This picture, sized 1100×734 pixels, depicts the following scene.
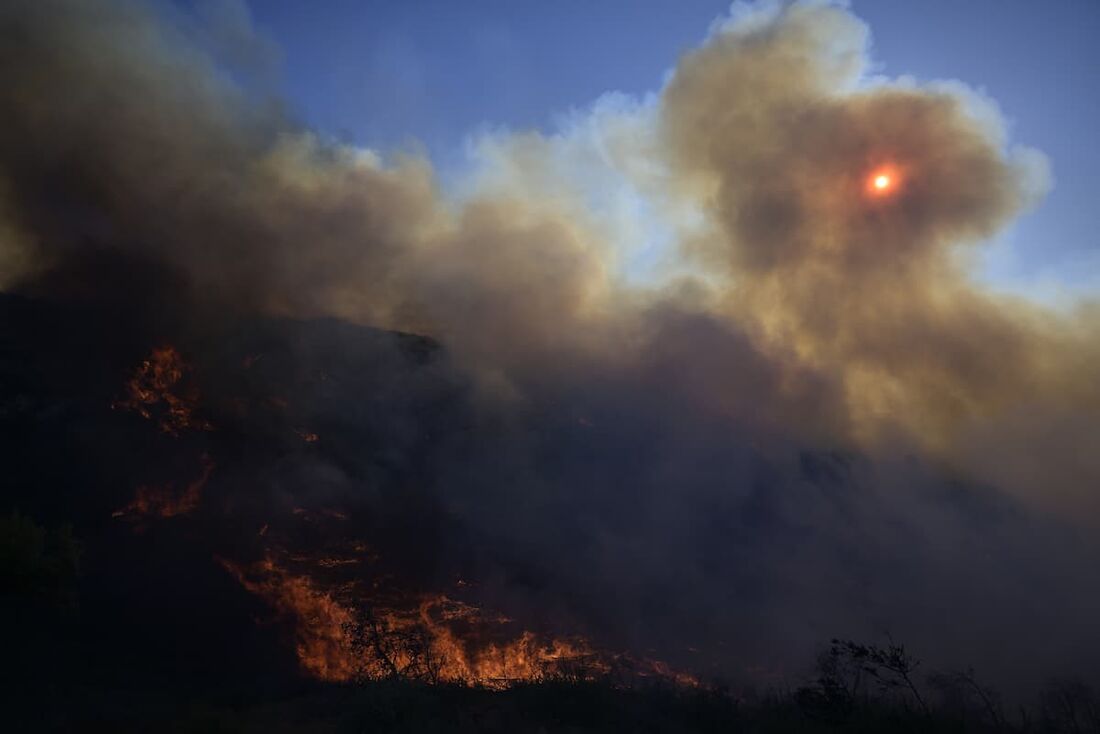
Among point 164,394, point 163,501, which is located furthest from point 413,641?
point 164,394

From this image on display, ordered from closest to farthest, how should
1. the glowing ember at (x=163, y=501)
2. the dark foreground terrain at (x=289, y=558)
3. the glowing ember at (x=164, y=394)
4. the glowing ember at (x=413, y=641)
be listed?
the dark foreground terrain at (x=289, y=558)
the glowing ember at (x=413, y=641)
the glowing ember at (x=163, y=501)
the glowing ember at (x=164, y=394)

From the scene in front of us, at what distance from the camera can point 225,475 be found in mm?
24875

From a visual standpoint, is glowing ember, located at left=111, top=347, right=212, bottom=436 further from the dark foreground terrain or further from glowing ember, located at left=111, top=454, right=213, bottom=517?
glowing ember, located at left=111, top=454, right=213, bottom=517

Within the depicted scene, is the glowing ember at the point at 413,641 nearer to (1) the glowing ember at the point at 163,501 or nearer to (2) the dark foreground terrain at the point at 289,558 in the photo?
(2) the dark foreground terrain at the point at 289,558

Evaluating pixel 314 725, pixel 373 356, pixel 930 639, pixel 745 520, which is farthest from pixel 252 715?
pixel 930 639

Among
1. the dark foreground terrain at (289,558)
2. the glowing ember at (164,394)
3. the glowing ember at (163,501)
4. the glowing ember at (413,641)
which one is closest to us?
the dark foreground terrain at (289,558)

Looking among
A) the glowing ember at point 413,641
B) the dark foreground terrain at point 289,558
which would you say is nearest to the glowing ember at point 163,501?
the dark foreground terrain at point 289,558

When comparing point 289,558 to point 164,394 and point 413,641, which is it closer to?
point 413,641

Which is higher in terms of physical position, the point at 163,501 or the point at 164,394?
the point at 164,394

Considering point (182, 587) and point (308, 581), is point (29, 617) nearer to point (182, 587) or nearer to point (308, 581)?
point (182, 587)

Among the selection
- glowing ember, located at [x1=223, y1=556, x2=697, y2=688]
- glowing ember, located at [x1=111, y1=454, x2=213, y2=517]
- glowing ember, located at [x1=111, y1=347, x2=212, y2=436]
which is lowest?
glowing ember, located at [x1=223, y1=556, x2=697, y2=688]

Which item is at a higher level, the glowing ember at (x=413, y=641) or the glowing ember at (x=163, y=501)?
the glowing ember at (x=163, y=501)

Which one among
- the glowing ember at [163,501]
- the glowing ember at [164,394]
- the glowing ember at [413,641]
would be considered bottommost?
the glowing ember at [413,641]

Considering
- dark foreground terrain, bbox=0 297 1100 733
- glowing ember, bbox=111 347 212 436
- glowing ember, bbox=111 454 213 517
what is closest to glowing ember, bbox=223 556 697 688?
dark foreground terrain, bbox=0 297 1100 733
